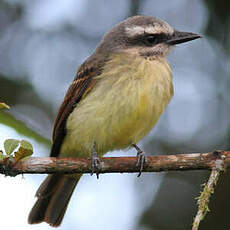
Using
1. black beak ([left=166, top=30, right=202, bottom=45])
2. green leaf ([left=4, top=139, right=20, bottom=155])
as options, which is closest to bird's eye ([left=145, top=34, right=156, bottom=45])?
black beak ([left=166, top=30, right=202, bottom=45])

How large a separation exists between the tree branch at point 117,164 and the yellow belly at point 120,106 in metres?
0.43

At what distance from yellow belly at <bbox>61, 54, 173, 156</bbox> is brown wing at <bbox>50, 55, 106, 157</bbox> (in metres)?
0.08

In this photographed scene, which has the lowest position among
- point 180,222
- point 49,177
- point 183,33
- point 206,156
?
point 180,222

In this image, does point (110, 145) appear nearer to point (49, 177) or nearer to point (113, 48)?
point (49, 177)

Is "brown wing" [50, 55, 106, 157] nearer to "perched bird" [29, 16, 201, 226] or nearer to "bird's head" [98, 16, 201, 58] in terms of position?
"perched bird" [29, 16, 201, 226]

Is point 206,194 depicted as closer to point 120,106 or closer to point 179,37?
point 120,106

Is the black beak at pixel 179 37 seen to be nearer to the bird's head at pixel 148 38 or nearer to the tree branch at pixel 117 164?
the bird's head at pixel 148 38

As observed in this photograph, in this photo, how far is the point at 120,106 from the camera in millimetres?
3963

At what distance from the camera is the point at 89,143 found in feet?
13.9

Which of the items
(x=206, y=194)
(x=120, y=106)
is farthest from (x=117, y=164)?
(x=206, y=194)

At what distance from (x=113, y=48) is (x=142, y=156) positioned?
1245 millimetres

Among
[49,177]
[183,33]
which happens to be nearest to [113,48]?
[183,33]

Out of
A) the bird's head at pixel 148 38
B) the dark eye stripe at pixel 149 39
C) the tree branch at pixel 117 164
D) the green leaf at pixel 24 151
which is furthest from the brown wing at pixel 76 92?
the green leaf at pixel 24 151

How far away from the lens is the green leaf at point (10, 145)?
9.33ft
